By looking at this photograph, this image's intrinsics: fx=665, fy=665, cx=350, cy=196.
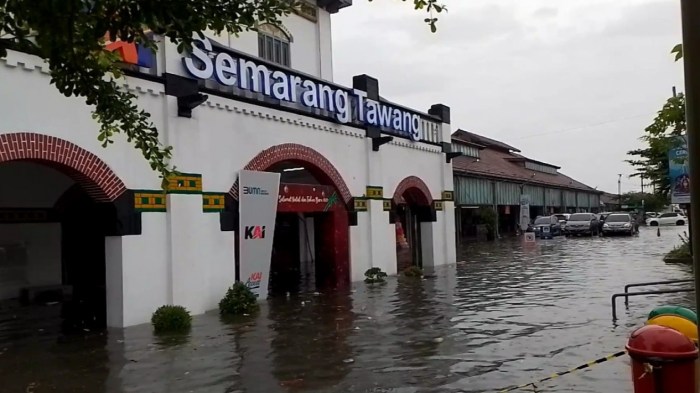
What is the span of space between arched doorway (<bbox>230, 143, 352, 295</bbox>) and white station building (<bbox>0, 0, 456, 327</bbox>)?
44mm

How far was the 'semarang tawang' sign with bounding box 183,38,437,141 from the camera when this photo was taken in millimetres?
13508

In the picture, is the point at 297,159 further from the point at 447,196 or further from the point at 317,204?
the point at 447,196

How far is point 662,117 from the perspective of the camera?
12.4 metres

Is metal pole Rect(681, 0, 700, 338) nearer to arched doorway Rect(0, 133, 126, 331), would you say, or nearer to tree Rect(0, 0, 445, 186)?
tree Rect(0, 0, 445, 186)

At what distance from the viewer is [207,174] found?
1338 centimetres

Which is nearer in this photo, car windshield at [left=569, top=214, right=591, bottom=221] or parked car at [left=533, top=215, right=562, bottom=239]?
parked car at [left=533, top=215, right=562, bottom=239]

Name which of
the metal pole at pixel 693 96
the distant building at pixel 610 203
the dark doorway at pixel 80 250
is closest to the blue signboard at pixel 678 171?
the dark doorway at pixel 80 250

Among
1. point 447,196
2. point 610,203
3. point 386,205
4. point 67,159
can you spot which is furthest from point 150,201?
point 610,203

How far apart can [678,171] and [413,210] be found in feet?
29.3

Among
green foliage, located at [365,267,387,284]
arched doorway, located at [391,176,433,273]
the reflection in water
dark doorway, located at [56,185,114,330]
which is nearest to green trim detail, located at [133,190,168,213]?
the reflection in water

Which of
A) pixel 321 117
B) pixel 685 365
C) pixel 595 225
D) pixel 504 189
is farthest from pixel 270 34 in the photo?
pixel 595 225

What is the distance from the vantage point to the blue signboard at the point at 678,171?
1798cm

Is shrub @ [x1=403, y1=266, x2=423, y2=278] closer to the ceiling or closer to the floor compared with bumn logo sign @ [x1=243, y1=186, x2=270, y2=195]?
closer to the floor

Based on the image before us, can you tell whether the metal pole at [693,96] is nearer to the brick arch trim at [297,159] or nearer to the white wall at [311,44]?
the brick arch trim at [297,159]
